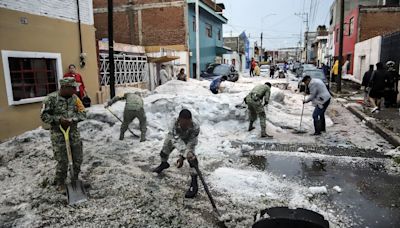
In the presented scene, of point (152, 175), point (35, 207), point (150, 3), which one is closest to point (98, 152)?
point (152, 175)

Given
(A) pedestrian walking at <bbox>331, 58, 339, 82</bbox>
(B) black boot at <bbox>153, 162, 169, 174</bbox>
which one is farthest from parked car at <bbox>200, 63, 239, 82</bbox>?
(B) black boot at <bbox>153, 162, 169, 174</bbox>

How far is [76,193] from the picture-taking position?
4.47 m

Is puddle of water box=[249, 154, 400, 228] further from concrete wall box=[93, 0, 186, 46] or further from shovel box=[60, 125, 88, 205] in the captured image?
concrete wall box=[93, 0, 186, 46]

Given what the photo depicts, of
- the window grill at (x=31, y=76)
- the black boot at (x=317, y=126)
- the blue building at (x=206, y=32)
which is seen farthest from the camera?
the blue building at (x=206, y=32)

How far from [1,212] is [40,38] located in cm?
611

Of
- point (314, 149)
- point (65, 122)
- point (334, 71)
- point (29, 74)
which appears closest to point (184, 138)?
point (65, 122)

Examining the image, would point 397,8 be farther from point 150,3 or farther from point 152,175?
point 152,175

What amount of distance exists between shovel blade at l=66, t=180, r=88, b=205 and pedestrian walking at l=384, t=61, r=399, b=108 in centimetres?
1013

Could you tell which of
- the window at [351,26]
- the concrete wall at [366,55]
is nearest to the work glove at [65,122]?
the concrete wall at [366,55]

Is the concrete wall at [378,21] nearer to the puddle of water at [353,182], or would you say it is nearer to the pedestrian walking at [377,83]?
the pedestrian walking at [377,83]

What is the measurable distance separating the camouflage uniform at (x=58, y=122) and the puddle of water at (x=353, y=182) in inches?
125

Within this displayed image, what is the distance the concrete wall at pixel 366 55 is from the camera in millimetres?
16650

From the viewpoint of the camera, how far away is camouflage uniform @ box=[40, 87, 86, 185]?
14.7 feet

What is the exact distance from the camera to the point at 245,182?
16.8 feet
